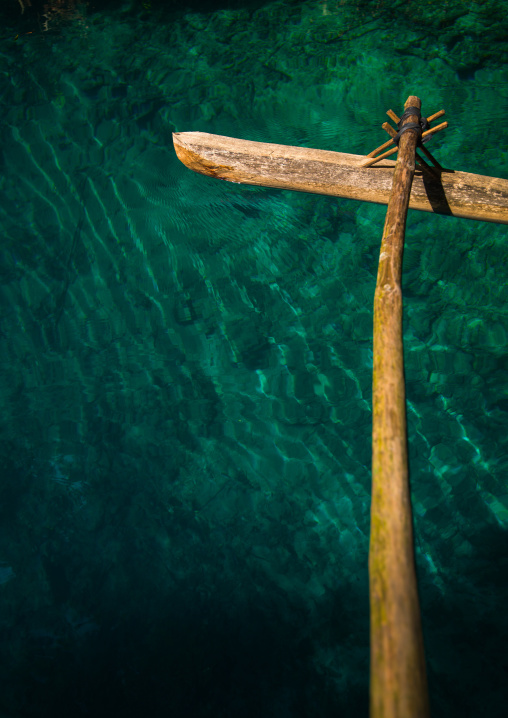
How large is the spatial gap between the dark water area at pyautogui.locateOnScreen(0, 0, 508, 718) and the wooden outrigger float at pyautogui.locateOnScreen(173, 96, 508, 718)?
4.28ft

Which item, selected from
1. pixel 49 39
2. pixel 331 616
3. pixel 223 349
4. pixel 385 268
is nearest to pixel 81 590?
pixel 331 616

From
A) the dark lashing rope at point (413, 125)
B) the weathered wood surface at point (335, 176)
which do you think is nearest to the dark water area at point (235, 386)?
the weathered wood surface at point (335, 176)

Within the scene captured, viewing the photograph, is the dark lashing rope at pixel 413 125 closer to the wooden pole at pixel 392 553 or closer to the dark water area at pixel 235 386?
the dark water area at pixel 235 386

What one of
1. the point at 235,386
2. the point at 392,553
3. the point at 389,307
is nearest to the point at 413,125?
the point at 389,307

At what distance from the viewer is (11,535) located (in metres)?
3.97

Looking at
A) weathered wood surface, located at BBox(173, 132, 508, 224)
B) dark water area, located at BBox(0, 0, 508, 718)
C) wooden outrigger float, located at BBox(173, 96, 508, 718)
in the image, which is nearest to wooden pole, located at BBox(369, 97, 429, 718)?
wooden outrigger float, located at BBox(173, 96, 508, 718)

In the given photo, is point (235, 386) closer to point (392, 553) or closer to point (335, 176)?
point (335, 176)

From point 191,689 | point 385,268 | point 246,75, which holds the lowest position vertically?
point 191,689

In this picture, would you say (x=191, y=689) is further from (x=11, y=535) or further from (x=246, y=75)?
(x=246, y=75)

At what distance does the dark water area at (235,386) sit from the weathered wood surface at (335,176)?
124 cm

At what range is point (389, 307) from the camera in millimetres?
2145

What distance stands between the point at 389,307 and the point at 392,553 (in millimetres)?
1228

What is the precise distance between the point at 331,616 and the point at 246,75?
24.3 ft

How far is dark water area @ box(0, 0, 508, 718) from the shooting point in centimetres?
329
